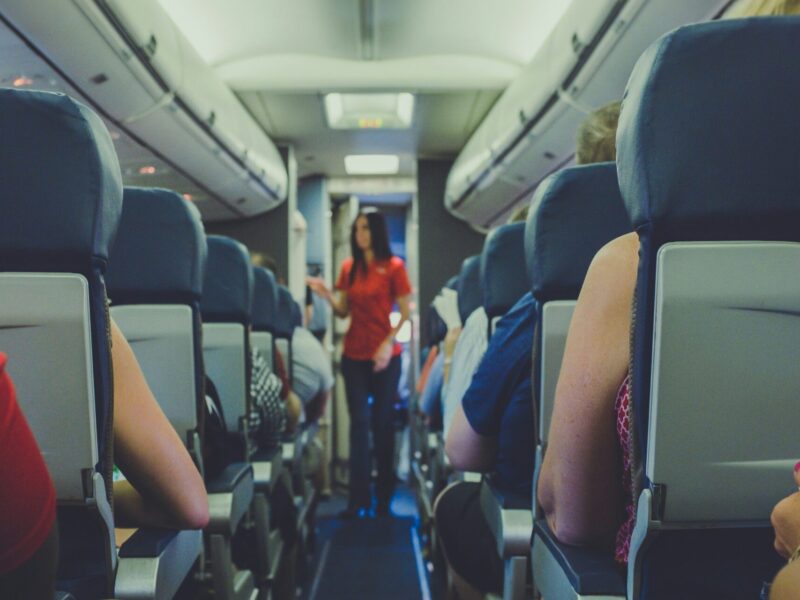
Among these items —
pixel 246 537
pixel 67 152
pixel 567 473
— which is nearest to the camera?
pixel 67 152

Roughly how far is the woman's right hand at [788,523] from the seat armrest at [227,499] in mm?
1442

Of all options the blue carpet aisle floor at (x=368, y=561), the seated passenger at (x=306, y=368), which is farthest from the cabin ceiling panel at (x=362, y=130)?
the blue carpet aisle floor at (x=368, y=561)

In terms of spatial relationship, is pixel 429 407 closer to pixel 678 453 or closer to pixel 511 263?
pixel 511 263

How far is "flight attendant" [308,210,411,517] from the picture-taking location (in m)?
5.54

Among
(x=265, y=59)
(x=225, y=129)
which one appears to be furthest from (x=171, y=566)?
(x=265, y=59)

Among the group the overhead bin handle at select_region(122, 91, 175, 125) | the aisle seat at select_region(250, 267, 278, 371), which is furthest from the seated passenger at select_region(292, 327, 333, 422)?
the overhead bin handle at select_region(122, 91, 175, 125)

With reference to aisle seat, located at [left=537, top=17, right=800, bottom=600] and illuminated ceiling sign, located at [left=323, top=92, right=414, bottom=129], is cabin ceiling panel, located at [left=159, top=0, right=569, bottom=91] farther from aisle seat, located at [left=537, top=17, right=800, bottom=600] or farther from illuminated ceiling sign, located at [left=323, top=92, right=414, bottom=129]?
aisle seat, located at [left=537, top=17, right=800, bottom=600]

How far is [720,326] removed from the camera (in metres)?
1.06

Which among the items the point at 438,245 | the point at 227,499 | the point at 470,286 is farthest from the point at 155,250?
the point at 438,245

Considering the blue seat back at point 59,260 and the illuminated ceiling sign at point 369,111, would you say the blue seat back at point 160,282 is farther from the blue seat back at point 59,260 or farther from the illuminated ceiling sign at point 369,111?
the illuminated ceiling sign at point 369,111

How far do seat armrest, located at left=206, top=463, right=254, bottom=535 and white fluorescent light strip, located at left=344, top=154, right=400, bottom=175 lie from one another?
624cm

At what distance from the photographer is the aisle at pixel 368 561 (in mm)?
3869

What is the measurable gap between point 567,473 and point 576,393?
0.55 ft

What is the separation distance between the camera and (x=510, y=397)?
1937 mm
